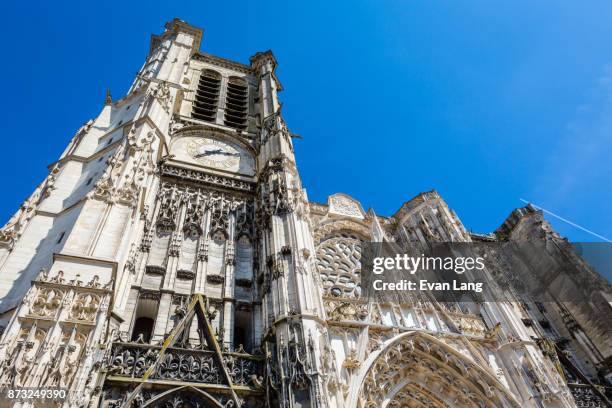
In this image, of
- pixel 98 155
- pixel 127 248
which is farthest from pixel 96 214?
pixel 98 155

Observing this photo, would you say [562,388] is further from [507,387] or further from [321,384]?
[321,384]

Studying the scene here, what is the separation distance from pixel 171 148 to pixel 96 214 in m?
7.47

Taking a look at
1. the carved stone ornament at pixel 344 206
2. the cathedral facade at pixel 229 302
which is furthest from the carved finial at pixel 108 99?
the carved stone ornament at pixel 344 206

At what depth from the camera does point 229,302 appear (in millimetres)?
12016

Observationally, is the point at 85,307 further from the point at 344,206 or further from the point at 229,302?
the point at 344,206

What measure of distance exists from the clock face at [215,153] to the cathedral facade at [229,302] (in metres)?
0.08

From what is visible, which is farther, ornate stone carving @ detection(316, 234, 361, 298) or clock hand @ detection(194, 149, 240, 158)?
clock hand @ detection(194, 149, 240, 158)

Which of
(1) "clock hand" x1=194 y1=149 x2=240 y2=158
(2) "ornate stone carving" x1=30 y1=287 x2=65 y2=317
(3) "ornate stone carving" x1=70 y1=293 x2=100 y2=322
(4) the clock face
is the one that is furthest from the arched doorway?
(1) "clock hand" x1=194 y1=149 x2=240 y2=158

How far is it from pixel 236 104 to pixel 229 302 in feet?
46.7

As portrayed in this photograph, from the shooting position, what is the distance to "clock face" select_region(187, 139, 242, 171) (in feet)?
58.1

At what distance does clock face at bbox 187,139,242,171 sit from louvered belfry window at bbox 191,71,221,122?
2.55 metres

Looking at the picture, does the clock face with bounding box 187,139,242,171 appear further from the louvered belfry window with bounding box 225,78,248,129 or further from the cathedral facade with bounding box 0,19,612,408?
the louvered belfry window with bounding box 225,78,248,129

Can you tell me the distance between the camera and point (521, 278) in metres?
20.0

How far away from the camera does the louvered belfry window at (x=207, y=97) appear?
21423 millimetres
